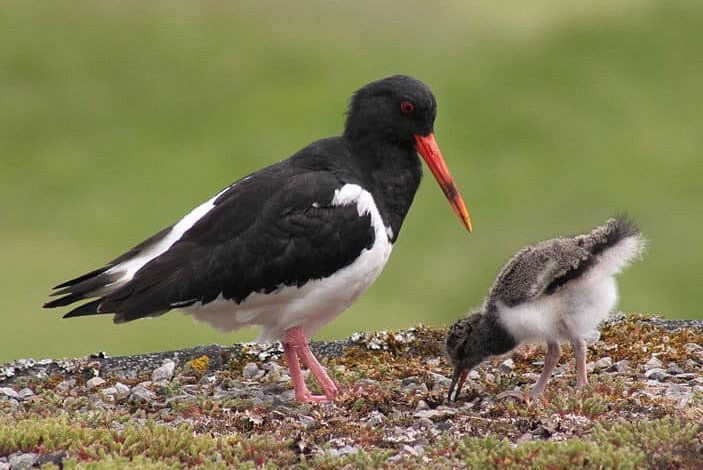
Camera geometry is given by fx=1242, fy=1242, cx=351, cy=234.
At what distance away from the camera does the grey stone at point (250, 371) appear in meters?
11.0

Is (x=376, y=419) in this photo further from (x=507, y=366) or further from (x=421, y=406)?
(x=507, y=366)

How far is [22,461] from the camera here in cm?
727

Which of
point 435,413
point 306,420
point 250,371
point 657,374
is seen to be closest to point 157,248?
point 250,371

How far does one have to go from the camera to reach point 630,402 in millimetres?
8438

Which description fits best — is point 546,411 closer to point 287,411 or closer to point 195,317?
point 287,411

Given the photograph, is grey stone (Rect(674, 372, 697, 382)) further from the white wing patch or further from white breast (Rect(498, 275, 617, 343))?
the white wing patch

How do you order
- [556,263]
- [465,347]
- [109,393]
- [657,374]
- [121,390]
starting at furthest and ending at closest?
[121,390]
[109,393]
[657,374]
[465,347]
[556,263]

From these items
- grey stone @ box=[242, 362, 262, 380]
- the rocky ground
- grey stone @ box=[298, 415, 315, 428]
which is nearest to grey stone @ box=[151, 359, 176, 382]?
the rocky ground

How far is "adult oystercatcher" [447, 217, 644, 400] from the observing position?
30.0 ft

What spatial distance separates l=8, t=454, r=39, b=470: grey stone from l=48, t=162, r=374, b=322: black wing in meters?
2.31

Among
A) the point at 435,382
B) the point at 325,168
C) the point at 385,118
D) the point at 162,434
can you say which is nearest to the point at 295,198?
the point at 325,168

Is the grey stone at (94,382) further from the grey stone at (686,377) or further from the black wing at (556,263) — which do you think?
the grey stone at (686,377)

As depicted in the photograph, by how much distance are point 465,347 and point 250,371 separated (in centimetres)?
241

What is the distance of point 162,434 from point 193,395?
7.53 ft
